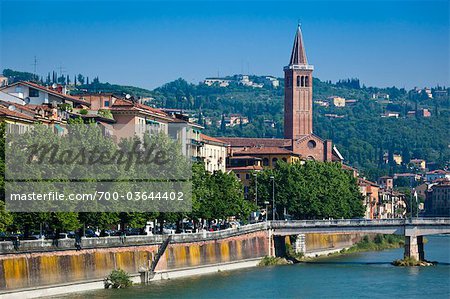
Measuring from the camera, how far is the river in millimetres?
86625

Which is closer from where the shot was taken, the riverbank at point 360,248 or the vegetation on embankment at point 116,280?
the vegetation on embankment at point 116,280

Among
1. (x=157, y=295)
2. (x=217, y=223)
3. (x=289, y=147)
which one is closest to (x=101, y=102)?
(x=217, y=223)

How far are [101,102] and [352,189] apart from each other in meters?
39.9

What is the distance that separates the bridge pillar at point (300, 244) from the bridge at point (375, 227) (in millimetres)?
4639

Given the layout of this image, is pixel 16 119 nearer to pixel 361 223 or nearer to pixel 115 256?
pixel 115 256

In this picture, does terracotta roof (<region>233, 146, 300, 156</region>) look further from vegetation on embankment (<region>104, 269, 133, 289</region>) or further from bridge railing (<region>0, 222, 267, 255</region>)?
vegetation on embankment (<region>104, 269, 133, 289</region>)

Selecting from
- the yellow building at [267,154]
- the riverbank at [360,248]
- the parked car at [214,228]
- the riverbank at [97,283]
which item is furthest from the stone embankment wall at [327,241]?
the yellow building at [267,154]

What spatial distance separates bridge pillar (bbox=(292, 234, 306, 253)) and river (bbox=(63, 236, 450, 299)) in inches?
269

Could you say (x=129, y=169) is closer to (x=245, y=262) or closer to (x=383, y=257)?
(x=245, y=262)

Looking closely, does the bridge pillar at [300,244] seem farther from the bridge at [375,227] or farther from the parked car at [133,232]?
the parked car at [133,232]

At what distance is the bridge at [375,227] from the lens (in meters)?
119

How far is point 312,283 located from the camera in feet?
317

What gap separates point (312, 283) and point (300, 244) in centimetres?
3008

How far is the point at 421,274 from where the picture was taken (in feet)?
347
